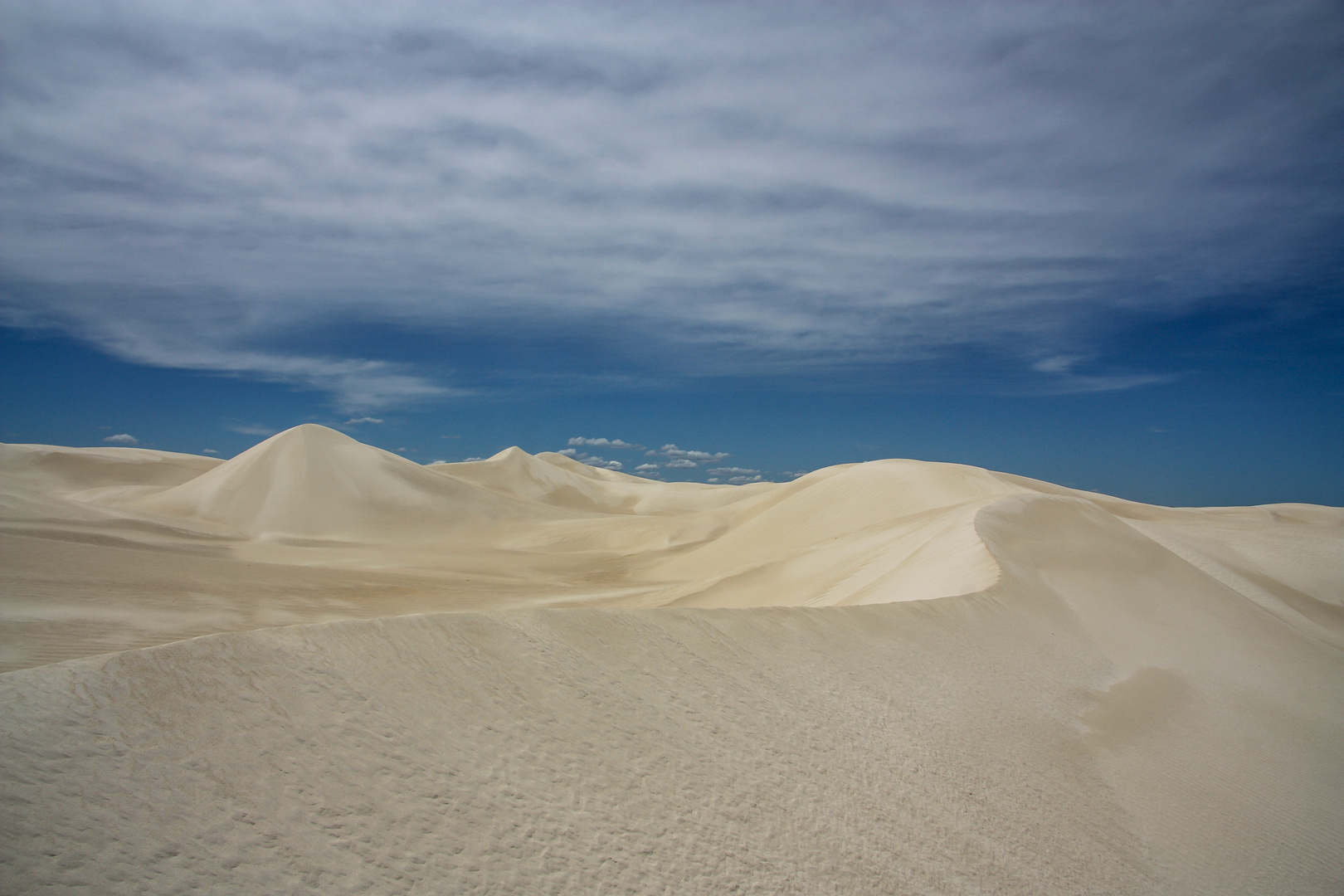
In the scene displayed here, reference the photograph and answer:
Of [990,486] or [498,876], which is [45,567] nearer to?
[498,876]


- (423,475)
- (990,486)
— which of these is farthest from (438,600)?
(423,475)

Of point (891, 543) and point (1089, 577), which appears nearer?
point (1089, 577)

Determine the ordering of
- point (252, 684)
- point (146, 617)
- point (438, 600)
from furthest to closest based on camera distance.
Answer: point (438, 600)
point (146, 617)
point (252, 684)

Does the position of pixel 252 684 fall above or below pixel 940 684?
above

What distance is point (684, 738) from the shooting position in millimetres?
4590

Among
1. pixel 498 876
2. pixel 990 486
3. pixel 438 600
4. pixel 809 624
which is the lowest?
pixel 438 600

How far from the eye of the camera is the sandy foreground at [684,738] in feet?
9.77

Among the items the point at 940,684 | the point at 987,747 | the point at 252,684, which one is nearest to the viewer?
the point at 252,684

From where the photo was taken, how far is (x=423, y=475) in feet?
142

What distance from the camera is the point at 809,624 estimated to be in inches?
276

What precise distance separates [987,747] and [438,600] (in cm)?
1348

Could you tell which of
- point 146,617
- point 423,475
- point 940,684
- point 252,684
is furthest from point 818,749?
point 423,475

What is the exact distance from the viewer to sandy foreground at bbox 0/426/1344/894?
298 centimetres

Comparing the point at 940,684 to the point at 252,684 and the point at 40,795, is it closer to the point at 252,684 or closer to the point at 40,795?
the point at 252,684
